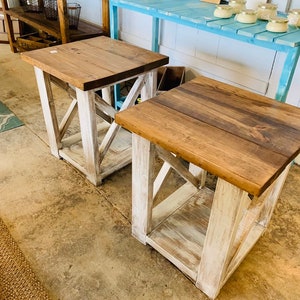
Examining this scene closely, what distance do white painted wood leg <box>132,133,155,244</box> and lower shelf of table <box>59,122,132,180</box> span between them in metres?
0.51

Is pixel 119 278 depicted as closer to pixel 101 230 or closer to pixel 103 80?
pixel 101 230

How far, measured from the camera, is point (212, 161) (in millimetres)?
996

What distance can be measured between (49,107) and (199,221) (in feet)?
3.69

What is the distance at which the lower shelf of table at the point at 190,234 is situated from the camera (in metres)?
1.39

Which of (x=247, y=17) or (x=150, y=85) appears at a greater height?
(x=247, y=17)

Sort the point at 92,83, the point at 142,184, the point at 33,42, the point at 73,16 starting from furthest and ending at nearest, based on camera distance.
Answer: the point at 33,42
the point at 73,16
the point at 92,83
the point at 142,184

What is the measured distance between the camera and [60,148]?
7.04 ft

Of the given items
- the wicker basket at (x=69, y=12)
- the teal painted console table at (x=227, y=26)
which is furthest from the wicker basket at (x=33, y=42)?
the teal painted console table at (x=227, y=26)

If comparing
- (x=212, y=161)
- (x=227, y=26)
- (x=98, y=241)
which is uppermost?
(x=227, y=26)

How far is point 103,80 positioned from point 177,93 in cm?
39

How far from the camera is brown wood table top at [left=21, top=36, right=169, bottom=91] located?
1.56 meters

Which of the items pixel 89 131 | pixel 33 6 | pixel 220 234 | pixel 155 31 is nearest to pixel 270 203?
pixel 220 234

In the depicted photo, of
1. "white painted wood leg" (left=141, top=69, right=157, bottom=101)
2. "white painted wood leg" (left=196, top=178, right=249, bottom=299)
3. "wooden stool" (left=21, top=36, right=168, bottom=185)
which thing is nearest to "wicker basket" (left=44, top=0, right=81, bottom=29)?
"wooden stool" (left=21, top=36, right=168, bottom=185)

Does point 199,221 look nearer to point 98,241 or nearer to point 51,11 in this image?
point 98,241
